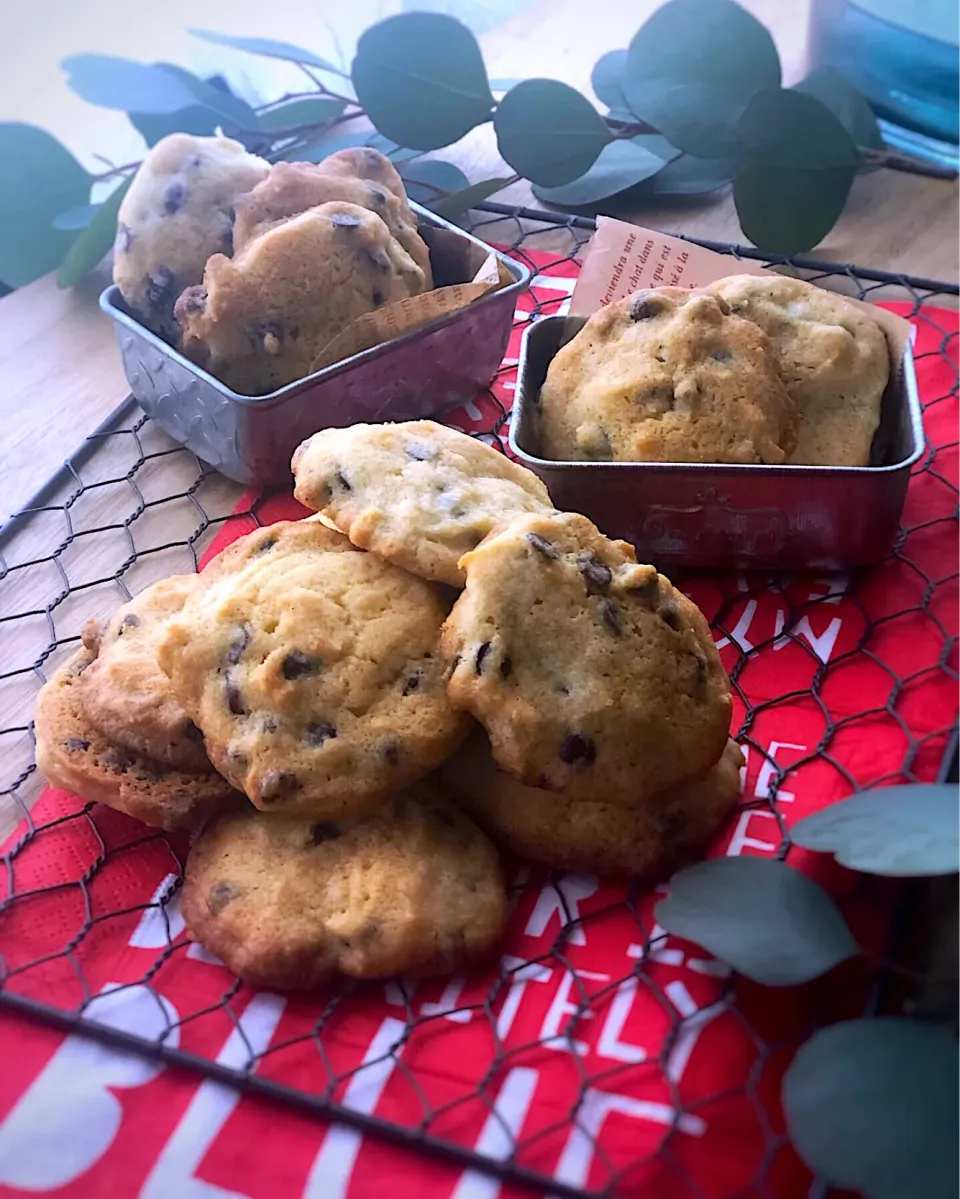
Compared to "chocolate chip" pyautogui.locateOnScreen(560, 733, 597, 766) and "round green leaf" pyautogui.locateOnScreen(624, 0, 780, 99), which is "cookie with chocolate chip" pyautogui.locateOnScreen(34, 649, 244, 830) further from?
"round green leaf" pyautogui.locateOnScreen(624, 0, 780, 99)

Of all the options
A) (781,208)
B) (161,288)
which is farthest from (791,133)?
(161,288)

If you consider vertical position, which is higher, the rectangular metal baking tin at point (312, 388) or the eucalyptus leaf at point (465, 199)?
the eucalyptus leaf at point (465, 199)

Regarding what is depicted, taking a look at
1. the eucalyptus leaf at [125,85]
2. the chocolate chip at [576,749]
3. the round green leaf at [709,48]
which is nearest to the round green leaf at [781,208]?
the round green leaf at [709,48]

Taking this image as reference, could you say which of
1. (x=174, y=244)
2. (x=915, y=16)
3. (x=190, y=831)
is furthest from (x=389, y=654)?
(x=915, y=16)

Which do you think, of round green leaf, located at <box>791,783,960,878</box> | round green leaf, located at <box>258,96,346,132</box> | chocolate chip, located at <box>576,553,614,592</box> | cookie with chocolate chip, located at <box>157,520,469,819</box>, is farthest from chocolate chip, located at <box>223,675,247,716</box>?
round green leaf, located at <box>258,96,346,132</box>

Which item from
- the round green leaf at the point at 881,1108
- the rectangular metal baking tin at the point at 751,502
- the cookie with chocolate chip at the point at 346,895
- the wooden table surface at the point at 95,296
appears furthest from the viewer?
the wooden table surface at the point at 95,296

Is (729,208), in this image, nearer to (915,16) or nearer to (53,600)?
(915,16)

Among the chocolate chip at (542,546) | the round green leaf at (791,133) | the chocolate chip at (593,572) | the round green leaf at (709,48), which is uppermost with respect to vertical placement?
the round green leaf at (709,48)

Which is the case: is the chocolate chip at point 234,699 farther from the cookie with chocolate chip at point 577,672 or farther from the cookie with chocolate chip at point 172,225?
the cookie with chocolate chip at point 172,225
